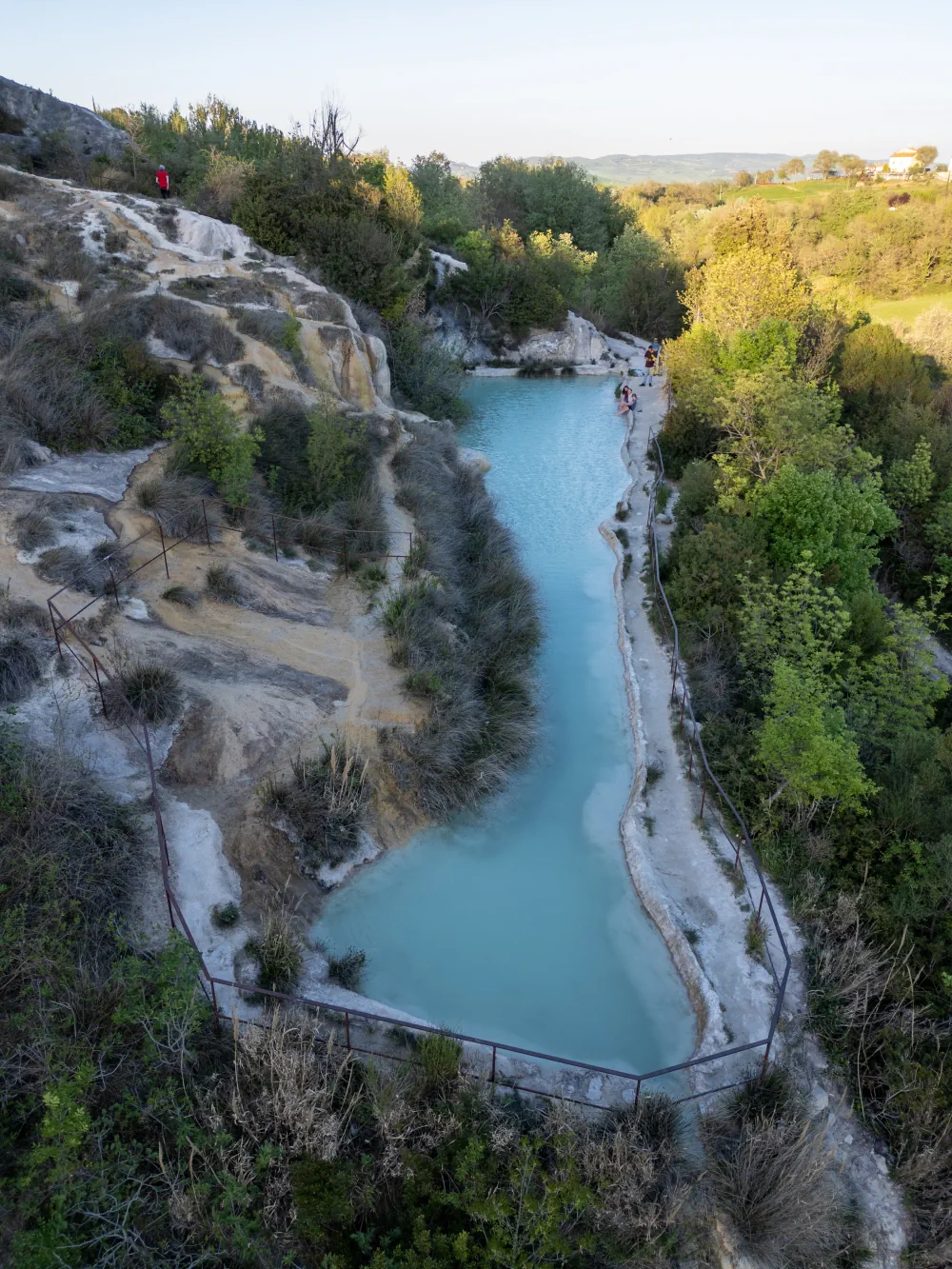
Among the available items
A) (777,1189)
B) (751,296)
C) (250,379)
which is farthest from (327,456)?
(751,296)

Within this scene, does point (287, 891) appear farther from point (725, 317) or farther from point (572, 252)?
point (572, 252)

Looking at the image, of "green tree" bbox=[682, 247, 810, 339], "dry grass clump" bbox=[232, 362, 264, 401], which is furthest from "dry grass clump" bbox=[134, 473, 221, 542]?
"green tree" bbox=[682, 247, 810, 339]

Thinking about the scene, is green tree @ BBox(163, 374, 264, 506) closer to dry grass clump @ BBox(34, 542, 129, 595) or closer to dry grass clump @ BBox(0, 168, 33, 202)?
dry grass clump @ BBox(34, 542, 129, 595)

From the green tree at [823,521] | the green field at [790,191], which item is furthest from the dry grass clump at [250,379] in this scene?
the green field at [790,191]

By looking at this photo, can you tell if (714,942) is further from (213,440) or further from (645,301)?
(645,301)

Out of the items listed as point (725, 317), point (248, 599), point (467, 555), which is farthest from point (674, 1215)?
point (725, 317)
